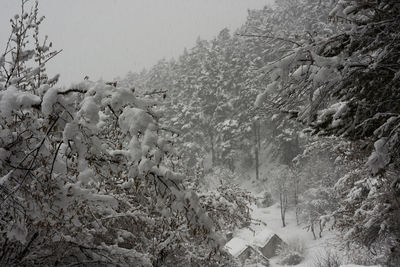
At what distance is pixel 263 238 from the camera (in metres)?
26.2

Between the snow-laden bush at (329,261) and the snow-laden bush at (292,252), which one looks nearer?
the snow-laden bush at (329,261)

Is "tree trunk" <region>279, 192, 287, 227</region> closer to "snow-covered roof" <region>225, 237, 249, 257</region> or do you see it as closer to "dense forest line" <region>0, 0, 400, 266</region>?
"snow-covered roof" <region>225, 237, 249, 257</region>

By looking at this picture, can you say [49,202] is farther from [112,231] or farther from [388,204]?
[388,204]

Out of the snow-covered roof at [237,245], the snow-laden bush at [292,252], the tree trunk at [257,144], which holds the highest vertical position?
the tree trunk at [257,144]

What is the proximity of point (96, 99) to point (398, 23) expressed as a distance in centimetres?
372

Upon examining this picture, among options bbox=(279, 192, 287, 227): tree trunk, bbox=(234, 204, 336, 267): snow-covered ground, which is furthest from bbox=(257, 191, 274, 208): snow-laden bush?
bbox=(279, 192, 287, 227): tree trunk

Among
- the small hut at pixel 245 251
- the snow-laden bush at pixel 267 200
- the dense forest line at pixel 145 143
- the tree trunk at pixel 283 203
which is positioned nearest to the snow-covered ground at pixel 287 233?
the snow-laden bush at pixel 267 200


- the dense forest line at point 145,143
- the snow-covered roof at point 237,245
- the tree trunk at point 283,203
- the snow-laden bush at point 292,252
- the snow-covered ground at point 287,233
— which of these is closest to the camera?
the dense forest line at point 145,143

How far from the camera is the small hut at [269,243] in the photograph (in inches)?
1010

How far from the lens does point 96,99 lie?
2340 millimetres

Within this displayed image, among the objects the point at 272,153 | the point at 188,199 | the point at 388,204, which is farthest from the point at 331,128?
the point at 272,153

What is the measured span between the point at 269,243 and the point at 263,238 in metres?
0.63

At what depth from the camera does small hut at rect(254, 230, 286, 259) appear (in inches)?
1010

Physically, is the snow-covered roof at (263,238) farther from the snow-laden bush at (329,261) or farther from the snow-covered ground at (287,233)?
the snow-laden bush at (329,261)
